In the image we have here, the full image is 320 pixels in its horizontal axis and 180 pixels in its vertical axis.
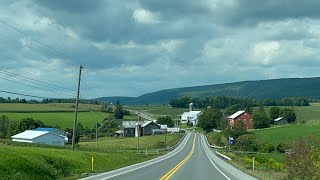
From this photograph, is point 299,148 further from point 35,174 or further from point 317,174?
point 35,174

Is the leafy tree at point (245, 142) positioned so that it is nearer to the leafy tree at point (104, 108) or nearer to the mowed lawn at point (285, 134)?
the mowed lawn at point (285, 134)

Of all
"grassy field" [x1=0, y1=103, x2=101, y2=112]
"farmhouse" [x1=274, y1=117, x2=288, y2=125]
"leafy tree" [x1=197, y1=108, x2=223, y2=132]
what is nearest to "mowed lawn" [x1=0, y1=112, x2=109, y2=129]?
"grassy field" [x1=0, y1=103, x2=101, y2=112]

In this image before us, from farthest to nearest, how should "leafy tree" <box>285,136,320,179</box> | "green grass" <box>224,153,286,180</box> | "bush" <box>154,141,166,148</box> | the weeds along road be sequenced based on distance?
"bush" <box>154,141,166,148</box> < "green grass" <box>224,153,286,180</box> < the weeds along road < "leafy tree" <box>285,136,320,179</box>

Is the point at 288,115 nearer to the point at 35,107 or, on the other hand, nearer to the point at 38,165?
the point at 35,107

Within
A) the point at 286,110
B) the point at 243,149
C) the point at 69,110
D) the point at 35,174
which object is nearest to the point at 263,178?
the point at 35,174

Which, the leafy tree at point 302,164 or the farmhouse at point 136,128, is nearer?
the leafy tree at point 302,164

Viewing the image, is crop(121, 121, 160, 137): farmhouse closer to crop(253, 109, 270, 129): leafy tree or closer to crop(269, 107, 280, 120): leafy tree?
crop(253, 109, 270, 129): leafy tree

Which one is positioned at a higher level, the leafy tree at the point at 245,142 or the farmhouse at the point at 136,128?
the farmhouse at the point at 136,128

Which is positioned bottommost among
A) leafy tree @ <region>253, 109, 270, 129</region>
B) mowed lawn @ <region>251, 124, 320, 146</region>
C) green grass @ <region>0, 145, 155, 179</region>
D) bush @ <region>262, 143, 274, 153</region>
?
green grass @ <region>0, 145, 155, 179</region>

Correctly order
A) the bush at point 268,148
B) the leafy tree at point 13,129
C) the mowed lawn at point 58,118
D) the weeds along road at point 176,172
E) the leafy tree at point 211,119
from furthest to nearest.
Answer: the leafy tree at point 211,119 < the mowed lawn at point 58,118 < the leafy tree at point 13,129 < the bush at point 268,148 < the weeds along road at point 176,172

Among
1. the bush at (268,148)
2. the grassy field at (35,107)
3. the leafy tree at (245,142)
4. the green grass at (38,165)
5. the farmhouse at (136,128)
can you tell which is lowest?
the green grass at (38,165)

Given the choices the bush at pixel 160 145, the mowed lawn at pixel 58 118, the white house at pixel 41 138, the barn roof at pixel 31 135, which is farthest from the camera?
the mowed lawn at pixel 58 118

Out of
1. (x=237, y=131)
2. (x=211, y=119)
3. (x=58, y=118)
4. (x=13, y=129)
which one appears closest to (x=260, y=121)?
(x=211, y=119)

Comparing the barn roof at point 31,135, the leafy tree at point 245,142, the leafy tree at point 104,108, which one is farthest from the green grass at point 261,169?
the leafy tree at point 104,108
